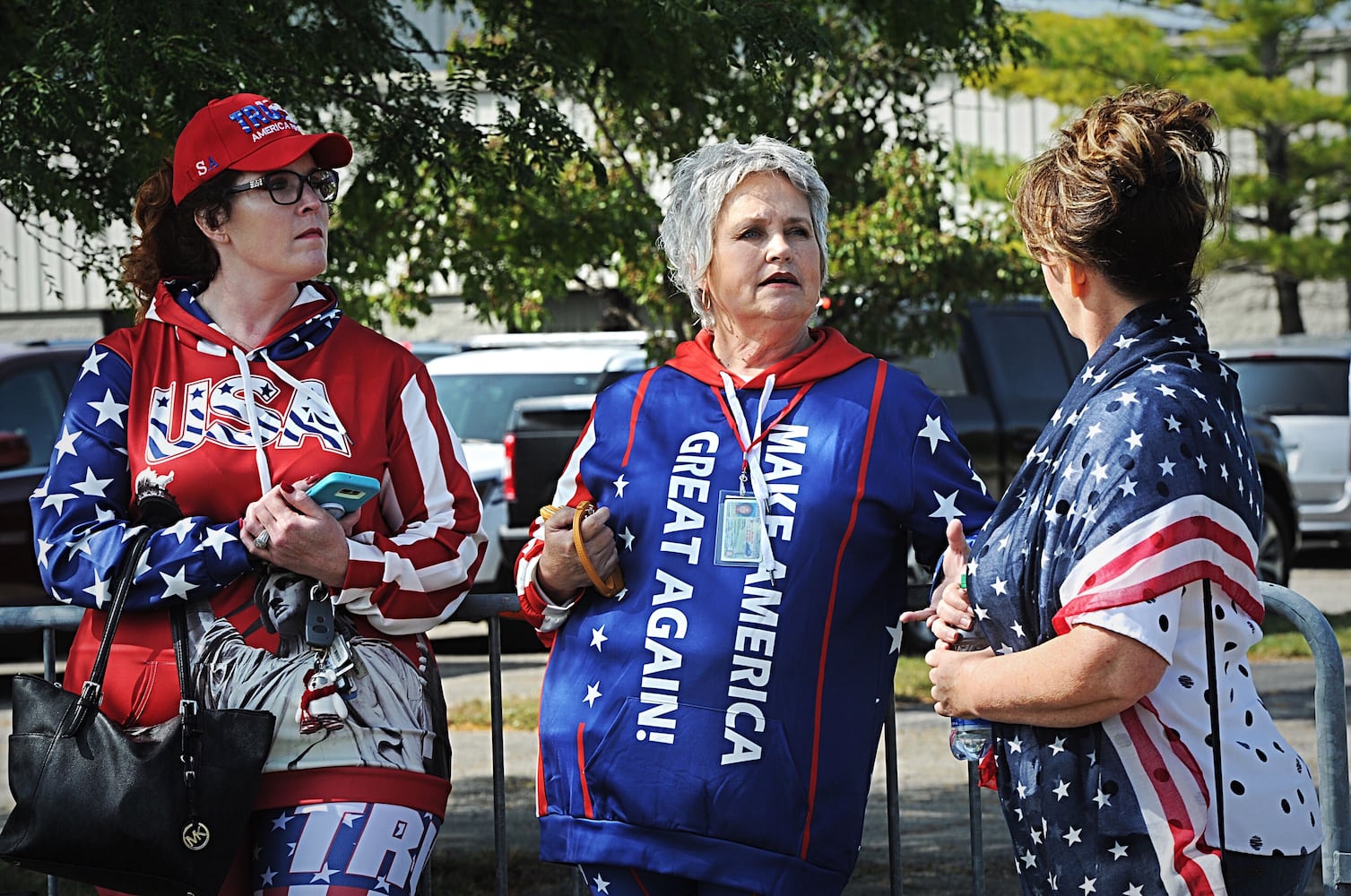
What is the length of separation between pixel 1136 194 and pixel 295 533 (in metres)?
1.50

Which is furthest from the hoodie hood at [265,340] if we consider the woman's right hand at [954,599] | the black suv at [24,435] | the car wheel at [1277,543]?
the car wheel at [1277,543]

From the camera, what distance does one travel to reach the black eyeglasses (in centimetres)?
312

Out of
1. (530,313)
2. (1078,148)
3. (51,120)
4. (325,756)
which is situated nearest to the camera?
(1078,148)

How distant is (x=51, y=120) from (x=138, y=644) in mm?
1829

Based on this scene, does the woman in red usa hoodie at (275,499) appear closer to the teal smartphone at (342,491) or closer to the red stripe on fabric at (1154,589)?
the teal smartphone at (342,491)

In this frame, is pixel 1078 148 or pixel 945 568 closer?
pixel 1078 148

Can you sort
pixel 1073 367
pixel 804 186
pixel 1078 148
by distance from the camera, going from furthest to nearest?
pixel 1073 367 → pixel 804 186 → pixel 1078 148

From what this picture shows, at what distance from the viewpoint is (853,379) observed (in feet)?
9.80

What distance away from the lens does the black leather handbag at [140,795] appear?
2.81 meters

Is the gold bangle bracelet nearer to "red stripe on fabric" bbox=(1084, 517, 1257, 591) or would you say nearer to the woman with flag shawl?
the woman with flag shawl

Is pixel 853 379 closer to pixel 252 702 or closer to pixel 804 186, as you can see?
pixel 804 186

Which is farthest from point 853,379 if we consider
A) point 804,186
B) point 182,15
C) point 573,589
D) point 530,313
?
point 530,313

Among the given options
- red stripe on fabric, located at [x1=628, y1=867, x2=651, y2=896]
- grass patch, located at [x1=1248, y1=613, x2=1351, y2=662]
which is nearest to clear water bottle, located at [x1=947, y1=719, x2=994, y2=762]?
red stripe on fabric, located at [x1=628, y1=867, x2=651, y2=896]

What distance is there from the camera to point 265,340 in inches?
122
